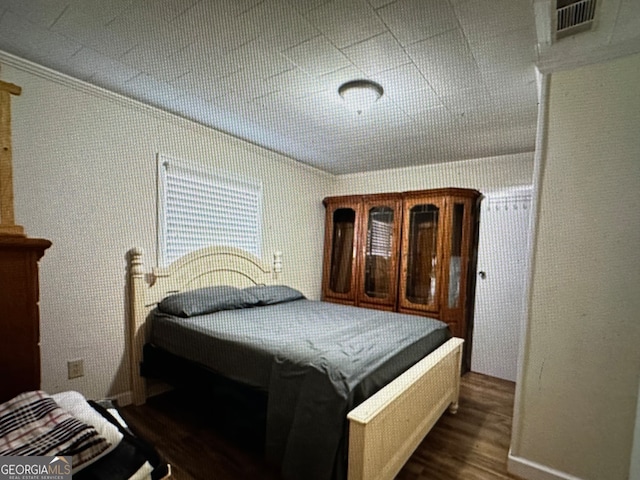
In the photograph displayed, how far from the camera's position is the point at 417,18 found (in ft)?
4.43

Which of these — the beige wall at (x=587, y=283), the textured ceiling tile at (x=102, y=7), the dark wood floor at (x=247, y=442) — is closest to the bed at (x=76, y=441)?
the dark wood floor at (x=247, y=442)

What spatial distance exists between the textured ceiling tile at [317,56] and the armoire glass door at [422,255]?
1.92 meters

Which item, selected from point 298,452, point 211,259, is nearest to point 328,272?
point 211,259

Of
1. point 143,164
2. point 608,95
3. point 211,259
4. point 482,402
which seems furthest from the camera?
point 211,259

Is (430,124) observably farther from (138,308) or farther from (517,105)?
(138,308)

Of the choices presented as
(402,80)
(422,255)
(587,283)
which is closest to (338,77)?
(402,80)

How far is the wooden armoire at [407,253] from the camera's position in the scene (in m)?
3.02

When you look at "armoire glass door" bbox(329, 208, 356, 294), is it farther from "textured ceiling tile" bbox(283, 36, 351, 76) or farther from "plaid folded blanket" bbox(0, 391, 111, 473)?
"plaid folded blanket" bbox(0, 391, 111, 473)

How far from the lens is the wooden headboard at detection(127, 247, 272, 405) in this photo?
2.21 m

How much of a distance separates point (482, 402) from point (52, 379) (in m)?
3.10

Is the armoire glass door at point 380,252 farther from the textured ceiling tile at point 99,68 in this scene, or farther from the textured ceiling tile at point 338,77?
the textured ceiling tile at point 99,68

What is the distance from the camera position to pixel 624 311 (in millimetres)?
1388

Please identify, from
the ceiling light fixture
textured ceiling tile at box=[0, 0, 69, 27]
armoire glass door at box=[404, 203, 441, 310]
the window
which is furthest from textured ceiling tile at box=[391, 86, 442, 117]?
textured ceiling tile at box=[0, 0, 69, 27]

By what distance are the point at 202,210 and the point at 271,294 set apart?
3.28 feet
